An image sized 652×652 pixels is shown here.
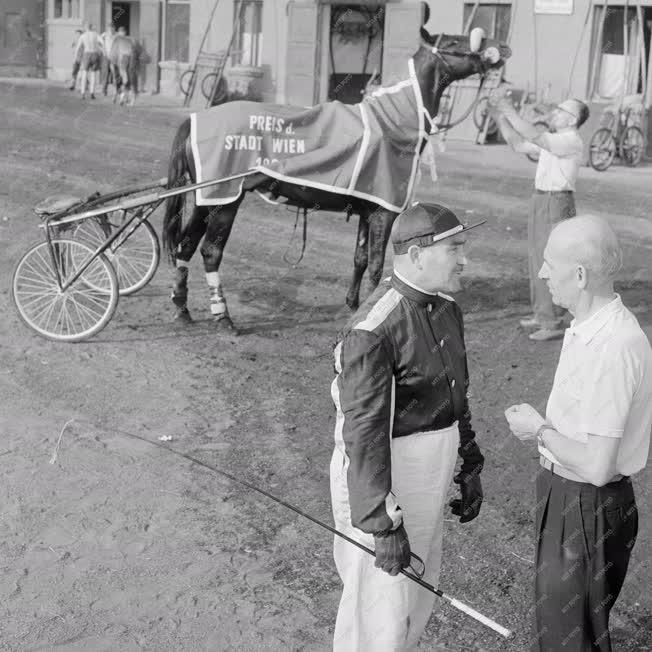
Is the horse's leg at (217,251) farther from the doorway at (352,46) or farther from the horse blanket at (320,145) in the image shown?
the doorway at (352,46)

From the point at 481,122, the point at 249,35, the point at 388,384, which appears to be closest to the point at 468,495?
the point at 388,384

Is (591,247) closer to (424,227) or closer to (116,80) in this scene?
(424,227)

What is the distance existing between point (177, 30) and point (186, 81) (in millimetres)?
1891

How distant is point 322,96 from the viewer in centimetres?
2372

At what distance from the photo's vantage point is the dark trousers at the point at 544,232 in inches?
320

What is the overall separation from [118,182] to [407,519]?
38.2 feet

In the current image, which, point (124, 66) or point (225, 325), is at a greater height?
point (124, 66)

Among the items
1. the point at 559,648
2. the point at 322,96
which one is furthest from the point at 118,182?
the point at 559,648

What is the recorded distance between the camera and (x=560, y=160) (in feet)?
26.2

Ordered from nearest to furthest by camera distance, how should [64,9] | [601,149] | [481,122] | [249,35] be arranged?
1. [601,149]
2. [481,122]
3. [249,35]
4. [64,9]

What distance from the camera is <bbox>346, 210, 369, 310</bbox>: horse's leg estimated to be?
28.0 feet

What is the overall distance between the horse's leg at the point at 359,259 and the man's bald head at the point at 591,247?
521 cm

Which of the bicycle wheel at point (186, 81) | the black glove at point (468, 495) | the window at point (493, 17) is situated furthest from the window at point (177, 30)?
the black glove at point (468, 495)

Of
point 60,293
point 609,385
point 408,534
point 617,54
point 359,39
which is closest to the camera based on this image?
point 609,385
